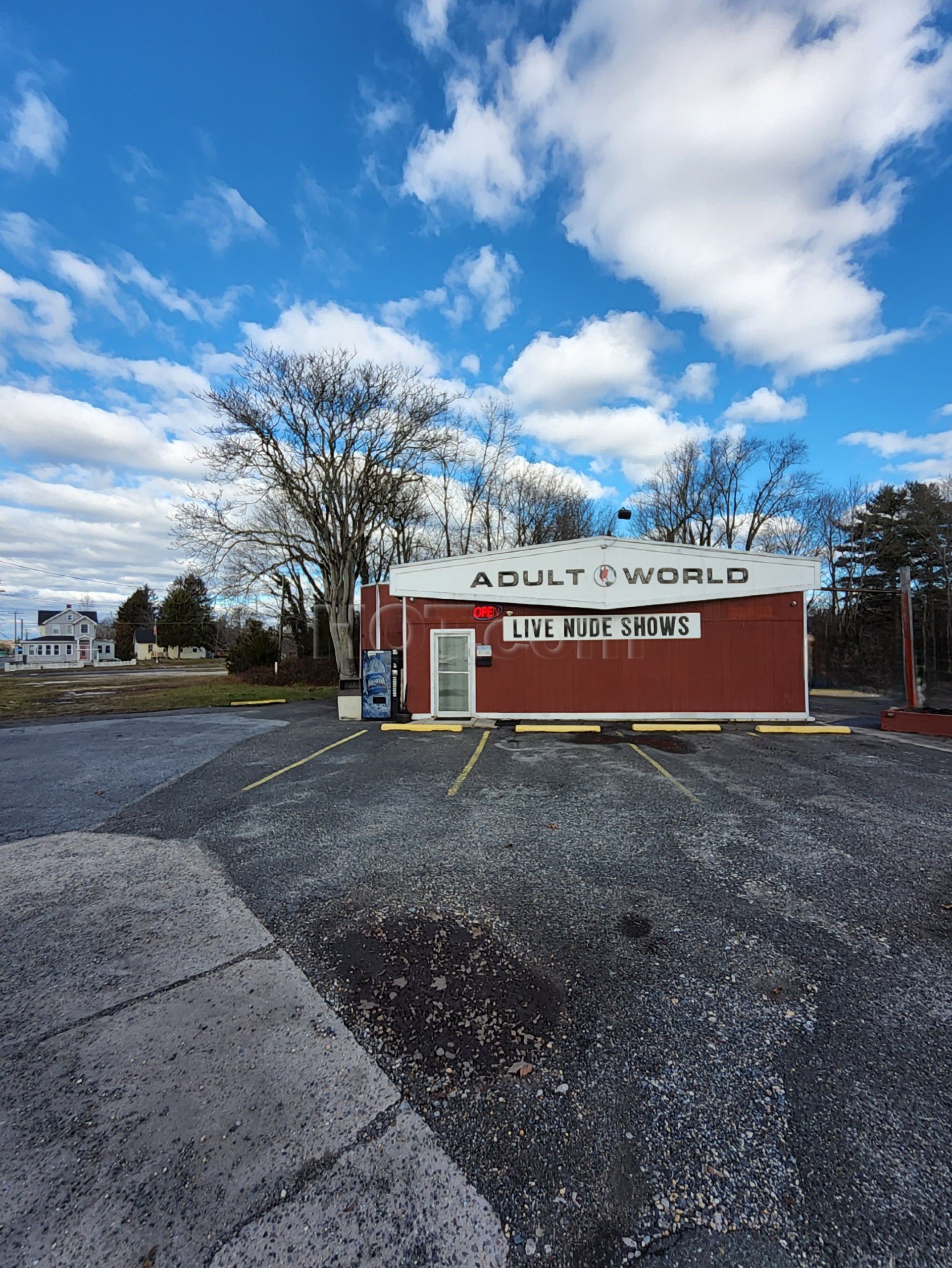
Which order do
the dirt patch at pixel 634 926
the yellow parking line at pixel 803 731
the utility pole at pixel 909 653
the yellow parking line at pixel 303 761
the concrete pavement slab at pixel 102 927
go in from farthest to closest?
the utility pole at pixel 909 653 < the yellow parking line at pixel 803 731 < the yellow parking line at pixel 303 761 < the dirt patch at pixel 634 926 < the concrete pavement slab at pixel 102 927

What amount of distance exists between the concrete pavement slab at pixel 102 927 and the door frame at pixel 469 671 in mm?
7574

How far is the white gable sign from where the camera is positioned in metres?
11.3

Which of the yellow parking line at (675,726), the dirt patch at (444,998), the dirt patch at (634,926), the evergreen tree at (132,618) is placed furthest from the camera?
the evergreen tree at (132,618)

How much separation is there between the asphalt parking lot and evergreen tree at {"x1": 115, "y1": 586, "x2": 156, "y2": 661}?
66882mm

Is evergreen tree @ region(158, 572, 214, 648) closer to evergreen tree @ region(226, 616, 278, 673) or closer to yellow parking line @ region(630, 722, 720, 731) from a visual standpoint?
evergreen tree @ region(226, 616, 278, 673)

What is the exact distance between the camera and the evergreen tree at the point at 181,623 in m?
53.3

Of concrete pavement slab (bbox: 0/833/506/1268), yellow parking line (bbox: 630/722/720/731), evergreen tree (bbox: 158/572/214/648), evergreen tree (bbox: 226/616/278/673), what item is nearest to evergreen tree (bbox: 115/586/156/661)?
evergreen tree (bbox: 158/572/214/648)

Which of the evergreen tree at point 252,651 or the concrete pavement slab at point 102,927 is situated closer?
the concrete pavement slab at point 102,927

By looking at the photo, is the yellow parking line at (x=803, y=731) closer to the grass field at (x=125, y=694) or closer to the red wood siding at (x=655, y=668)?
the red wood siding at (x=655, y=668)

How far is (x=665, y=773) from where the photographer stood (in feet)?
23.3

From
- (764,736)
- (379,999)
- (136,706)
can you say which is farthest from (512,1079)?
(136,706)

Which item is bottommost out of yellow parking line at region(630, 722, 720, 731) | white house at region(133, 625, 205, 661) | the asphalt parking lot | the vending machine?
the asphalt parking lot

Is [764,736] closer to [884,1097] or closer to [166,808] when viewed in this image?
[884,1097]

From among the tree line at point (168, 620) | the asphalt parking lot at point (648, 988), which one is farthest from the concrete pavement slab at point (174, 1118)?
the tree line at point (168, 620)
